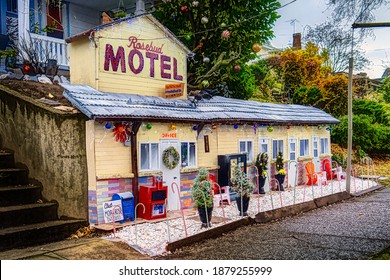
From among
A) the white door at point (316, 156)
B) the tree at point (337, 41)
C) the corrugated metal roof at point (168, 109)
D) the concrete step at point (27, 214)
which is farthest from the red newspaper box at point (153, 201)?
the white door at point (316, 156)

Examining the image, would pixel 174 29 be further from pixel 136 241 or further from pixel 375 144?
pixel 375 144

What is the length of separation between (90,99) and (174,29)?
6598mm

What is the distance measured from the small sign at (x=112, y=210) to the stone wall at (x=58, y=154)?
0.37 metres

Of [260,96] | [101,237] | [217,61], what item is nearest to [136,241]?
[101,237]

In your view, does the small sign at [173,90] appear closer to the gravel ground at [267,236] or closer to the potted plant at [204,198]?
the potted plant at [204,198]

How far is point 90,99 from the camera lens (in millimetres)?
7742

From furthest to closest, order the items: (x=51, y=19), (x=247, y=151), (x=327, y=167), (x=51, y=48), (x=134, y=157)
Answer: (x=327, y=167)
(x=51, y=19)
(x=247, y=151)
(x=51, y=48)
(x=134, y=157)

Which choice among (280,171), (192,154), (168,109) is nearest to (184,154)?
(192,154)

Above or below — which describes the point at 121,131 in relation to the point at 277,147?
above

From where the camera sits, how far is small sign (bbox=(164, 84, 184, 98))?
9422 mm

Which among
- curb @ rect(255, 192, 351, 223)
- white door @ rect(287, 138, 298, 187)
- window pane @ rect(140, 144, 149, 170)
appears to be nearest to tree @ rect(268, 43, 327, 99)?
white door @ rect(287, 138, 298, 187)

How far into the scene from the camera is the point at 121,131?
313 inches

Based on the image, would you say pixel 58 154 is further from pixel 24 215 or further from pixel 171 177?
pixel 171 177

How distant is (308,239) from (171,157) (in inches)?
132
